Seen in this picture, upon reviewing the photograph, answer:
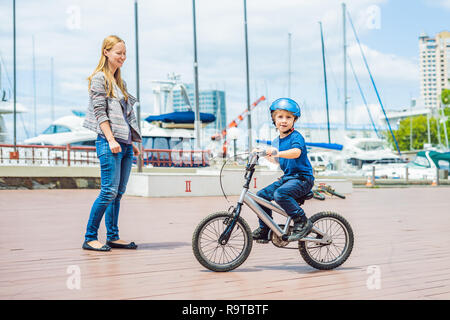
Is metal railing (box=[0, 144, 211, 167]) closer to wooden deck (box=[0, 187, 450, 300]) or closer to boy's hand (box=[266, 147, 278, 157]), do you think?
wooden deck (box=[0, 187, 450, 300])

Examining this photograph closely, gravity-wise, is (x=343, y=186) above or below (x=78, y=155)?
below

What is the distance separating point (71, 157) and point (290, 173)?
20.8 metres

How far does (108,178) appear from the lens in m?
5.14

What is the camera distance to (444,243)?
6.10 meters

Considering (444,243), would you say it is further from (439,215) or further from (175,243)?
(439,215)

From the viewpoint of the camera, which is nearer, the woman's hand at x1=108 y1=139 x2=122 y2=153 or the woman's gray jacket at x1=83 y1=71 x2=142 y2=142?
the woman's hand at x1=108 y1=139 x2=122 y2=153

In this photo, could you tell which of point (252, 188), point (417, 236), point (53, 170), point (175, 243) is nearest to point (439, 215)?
point (417, 236)

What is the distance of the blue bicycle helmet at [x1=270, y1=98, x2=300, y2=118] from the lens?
4262 millimetres

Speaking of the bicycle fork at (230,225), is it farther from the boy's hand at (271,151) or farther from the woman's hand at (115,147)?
the woman's hand at (115,147)

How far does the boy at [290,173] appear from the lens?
Answer: 4223 mm

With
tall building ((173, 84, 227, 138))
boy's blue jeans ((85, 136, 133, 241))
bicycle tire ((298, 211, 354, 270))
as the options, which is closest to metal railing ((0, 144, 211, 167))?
tall building ((173, 84, 227, 138))

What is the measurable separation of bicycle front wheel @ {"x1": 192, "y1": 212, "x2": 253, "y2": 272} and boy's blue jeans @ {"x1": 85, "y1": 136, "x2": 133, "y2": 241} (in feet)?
4.16

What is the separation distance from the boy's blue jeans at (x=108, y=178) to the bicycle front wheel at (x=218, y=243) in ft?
4.16
